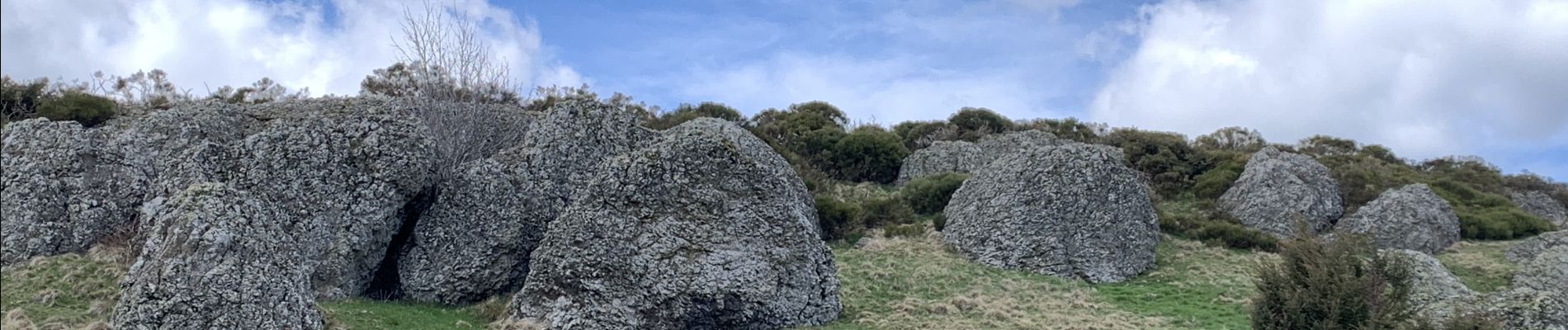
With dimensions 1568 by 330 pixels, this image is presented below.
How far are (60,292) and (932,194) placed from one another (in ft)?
82.0

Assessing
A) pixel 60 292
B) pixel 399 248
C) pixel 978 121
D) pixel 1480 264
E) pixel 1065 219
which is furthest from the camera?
pixel 978 121

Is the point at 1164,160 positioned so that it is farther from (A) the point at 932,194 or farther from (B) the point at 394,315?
(B) the point at 394,315

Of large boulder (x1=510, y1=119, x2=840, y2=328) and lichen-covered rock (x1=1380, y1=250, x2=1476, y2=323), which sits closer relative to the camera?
lichen-covered rock (x1=1380, y1=250, x2=1476, y2=323)

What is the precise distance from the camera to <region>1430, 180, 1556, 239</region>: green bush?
33562 millimetres

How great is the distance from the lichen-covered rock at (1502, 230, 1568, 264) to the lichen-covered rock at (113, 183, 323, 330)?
1256 inches

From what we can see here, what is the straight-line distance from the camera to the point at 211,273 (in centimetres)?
1389

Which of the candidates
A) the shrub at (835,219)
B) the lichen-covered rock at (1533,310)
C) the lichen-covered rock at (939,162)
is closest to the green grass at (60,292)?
the shrub at (835,219)

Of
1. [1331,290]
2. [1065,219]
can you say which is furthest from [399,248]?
[1331,290]

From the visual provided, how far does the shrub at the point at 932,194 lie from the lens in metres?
34.5

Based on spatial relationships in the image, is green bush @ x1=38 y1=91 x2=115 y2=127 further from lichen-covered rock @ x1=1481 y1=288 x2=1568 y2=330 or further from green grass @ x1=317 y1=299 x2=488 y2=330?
lichen-covered rock @ x1=1481 y1=288 x2=1568 y2=330

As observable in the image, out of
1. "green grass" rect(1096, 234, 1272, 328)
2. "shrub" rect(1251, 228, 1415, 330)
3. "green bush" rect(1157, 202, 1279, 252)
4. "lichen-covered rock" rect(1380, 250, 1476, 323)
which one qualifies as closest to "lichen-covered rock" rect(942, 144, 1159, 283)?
"green grass" rect(1096, 234, 1272, 328)

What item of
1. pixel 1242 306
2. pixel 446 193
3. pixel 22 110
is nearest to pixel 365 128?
pixel 446 193

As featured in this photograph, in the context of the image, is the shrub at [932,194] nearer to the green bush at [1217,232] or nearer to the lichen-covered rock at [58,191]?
the green bush at [1217,232]

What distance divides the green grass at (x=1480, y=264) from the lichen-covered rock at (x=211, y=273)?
26.9m
